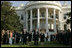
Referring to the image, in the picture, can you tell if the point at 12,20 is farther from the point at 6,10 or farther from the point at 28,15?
the point at 28,15

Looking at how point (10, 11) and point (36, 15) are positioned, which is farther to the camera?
point (36, 15)

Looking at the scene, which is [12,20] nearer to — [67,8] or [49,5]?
[49,5]

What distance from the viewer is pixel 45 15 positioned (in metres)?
44.8

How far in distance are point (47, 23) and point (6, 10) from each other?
792 inches

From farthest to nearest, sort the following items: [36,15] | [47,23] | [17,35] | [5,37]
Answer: [36,15], [47,23], [17,35], [5,37]

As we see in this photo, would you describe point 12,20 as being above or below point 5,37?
above

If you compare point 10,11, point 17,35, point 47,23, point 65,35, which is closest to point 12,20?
point 10,11

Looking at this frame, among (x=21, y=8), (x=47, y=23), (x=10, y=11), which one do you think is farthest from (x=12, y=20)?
(x=21, y=8)

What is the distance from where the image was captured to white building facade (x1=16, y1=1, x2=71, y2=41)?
4362 cm

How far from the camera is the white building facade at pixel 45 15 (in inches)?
1718

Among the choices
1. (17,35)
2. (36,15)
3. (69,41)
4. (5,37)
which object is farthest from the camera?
(36,15)

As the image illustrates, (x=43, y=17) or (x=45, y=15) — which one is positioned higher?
(x=45, y=15)

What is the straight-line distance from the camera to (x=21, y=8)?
168ft

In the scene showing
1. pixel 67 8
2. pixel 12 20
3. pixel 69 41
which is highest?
pixel 67 8
